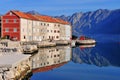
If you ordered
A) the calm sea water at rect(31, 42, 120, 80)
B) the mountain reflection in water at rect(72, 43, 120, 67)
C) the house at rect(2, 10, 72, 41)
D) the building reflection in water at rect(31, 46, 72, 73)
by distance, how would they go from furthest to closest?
1. the house at rect(2, 10, 72, 41)
2. the mountain reflection in water at rect(72, 43, 120, 67)
3. the building reflection in water at rect(31, 46, 72, 73)
4. the calm sea water at rect(31, 42, 120, 80)

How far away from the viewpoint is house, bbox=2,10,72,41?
100200 mm

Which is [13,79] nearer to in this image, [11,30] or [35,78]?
[35,78]

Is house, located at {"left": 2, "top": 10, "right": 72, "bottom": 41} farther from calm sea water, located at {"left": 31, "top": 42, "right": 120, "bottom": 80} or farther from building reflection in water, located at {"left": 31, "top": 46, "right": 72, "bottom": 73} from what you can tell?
calm sea water, located at {"left": 31, "top": 42, "right": 120, "bottom": 80}

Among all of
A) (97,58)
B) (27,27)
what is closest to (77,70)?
(97,58)

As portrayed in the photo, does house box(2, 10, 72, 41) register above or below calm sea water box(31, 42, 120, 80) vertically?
above

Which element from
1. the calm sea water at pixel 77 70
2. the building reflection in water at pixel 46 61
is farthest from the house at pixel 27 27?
the calm sea water at pixel 77 70

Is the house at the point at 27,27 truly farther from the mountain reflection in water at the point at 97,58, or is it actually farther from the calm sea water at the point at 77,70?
the calm sea water at the point at 77,70

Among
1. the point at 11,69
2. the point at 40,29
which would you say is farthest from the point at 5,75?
the point at 40,29

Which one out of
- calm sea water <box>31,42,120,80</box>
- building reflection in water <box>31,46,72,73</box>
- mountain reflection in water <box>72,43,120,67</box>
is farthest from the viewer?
mountain reflection in water <box>72,43,120,67</box>

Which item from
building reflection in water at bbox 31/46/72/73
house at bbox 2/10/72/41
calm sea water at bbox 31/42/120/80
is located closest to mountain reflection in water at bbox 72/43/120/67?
calm sea water at bbox 31/42/120/80

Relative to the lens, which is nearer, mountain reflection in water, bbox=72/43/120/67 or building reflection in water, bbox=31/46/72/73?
building reflection in water, bbox=31/46/72/73

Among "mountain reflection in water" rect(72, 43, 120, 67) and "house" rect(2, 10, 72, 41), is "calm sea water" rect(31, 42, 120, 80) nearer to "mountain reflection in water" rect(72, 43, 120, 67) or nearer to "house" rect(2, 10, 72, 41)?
"mountain reflection in water" rect(72, 43, 120, 67)

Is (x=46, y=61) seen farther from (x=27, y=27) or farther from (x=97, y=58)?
(x=27, y=27)

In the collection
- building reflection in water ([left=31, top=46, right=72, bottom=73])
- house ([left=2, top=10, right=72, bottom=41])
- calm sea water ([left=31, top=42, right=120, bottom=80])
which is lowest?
calm sea water ([left=31, top=42, right=120, bottom=80])
